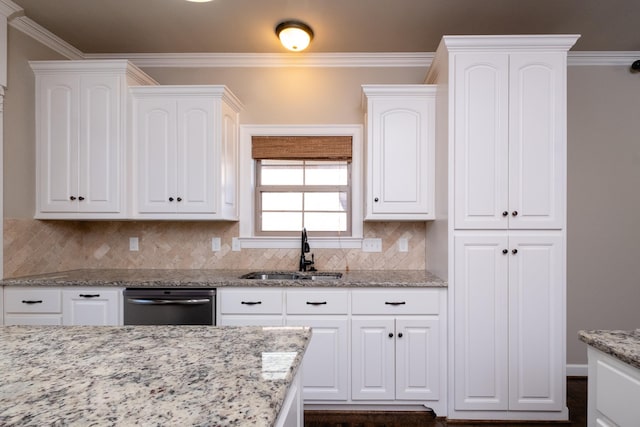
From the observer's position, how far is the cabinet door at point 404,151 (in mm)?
2623

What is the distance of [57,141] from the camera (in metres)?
2.61

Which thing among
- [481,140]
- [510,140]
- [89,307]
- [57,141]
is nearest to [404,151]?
[481,140]

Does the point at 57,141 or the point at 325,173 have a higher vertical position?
the point at 57,141

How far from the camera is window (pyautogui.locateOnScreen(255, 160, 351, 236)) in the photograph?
10.2ft

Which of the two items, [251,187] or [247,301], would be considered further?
[251,187]

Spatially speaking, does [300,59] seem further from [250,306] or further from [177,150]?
[250,306]

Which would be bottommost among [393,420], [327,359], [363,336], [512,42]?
[393,420]

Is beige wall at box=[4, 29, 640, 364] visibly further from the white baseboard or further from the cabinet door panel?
the cabinet door panel

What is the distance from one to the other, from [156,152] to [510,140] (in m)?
2.52

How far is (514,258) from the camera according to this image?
7.46 feet

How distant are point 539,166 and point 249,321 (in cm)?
219

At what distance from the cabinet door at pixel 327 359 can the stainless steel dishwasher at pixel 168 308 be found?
0.63 meters

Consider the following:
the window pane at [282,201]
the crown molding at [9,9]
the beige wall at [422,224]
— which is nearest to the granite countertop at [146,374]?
the beige wall at [422,224]

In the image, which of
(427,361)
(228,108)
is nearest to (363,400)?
(427,361)
